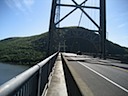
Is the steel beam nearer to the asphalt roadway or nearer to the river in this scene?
the river

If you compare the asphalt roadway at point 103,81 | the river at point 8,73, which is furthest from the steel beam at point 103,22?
the asphalt roadway at point 103,81

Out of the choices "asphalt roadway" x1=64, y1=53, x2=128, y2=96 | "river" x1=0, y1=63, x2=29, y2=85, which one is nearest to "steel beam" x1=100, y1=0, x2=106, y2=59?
"river" x1=0, y1=63, x2=29, y2=85

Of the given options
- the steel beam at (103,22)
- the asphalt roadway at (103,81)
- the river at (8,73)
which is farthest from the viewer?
the river at (8,73)

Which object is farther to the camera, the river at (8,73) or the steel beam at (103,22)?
the river at (8,73)

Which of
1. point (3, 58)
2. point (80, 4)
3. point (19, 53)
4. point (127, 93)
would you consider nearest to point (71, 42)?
point (19, 53)

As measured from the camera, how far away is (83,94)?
180 inches

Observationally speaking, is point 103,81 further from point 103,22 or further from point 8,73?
point 8,73

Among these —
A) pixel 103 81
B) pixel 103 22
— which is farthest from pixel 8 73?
pixel 103 81

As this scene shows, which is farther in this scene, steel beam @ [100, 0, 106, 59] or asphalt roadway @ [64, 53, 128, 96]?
steel beam @ [100, 0, 106, 59]

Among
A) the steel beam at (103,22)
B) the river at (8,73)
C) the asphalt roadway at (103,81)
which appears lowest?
the river at (8,73)

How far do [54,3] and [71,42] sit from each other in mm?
91518

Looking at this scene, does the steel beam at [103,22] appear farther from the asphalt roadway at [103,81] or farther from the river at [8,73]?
the asphalt roadway at [103,81]

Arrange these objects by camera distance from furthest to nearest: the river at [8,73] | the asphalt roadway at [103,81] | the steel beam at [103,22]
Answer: the river at [8,73]
the steel beam at [103,22]
the asphalt roadway at [103,81]

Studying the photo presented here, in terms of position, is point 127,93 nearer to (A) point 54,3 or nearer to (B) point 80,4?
(A) point 54,3
